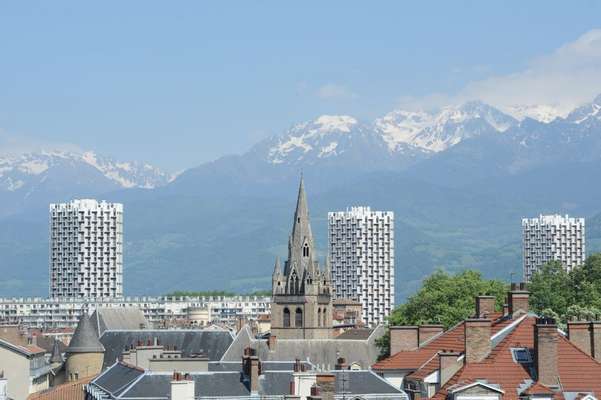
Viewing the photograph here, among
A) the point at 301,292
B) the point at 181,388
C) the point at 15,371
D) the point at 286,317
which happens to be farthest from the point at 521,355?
the point at 301,292

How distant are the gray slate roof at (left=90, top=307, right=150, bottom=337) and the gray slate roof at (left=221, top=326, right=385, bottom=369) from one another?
879 inches

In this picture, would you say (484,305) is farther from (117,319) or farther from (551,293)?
(117,319)

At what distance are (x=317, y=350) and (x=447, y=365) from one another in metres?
94.2

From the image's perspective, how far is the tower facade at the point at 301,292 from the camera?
182m

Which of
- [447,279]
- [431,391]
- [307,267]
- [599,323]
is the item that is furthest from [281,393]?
[307,267]

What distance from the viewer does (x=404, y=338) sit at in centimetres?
6688

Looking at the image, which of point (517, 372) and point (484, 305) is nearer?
point (517, 372)

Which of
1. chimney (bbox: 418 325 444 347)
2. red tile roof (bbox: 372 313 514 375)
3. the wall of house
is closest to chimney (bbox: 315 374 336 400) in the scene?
red tile roof (bbox: 372 313 514 375)

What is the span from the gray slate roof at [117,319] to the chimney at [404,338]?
90.5 metres

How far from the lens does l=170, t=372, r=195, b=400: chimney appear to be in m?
57.7

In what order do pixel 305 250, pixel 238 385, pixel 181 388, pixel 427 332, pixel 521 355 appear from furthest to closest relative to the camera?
pixel 305 250
pixel 427 332
pixel 238 385
pixel 181 388
pixel 521 355

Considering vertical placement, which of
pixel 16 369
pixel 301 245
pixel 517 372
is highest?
pixel 301 245

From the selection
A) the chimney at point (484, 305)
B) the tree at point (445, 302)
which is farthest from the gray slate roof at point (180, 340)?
the chimney at point (484, 305)

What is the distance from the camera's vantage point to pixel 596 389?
4578cm
